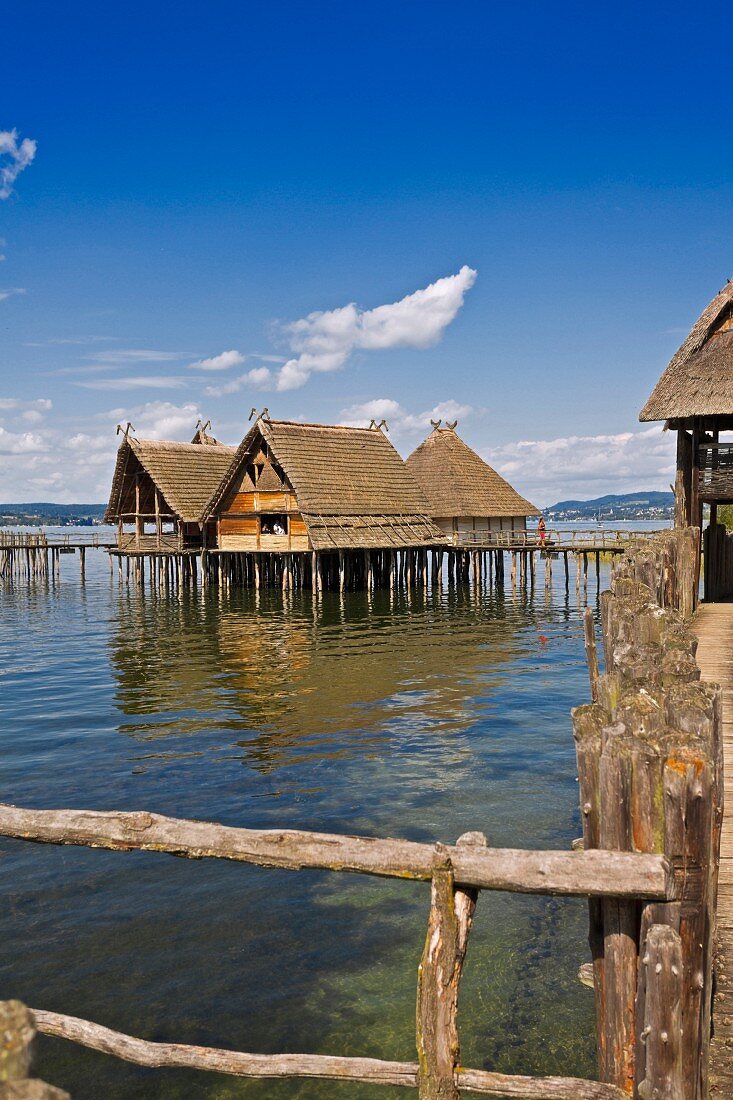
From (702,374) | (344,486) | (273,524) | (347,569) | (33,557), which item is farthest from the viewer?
(33,557)

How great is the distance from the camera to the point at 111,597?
142 feet

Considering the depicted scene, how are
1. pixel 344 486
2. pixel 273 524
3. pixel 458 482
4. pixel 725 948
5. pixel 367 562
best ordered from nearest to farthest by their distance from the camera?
pixel 725 948, pixel 367 562, pixel 344 486, pixel 273 524, pixel 458 482

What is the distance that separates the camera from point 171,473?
43.4 m

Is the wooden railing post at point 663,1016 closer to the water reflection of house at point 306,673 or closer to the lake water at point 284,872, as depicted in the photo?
the lake water at point 284,872

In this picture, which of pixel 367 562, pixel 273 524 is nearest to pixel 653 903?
pixel 367 562

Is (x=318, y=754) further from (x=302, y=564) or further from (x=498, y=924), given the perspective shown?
(x=302, y=564)

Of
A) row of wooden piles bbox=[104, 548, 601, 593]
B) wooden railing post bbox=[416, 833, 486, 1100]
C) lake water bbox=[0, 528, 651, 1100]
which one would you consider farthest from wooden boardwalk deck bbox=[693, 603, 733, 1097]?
row of wooden piles bbox=[104, 548, 601, 593]

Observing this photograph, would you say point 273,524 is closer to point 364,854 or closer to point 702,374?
point 702,374

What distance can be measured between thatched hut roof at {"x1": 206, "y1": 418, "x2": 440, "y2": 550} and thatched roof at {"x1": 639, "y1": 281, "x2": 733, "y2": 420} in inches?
735

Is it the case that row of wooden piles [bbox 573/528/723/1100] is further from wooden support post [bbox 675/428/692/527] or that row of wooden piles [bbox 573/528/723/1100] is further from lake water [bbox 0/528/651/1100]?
wooden support post [bbox 675/428/692/527]

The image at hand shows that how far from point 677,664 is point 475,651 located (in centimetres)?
1929

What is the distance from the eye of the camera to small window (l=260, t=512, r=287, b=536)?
40.0m

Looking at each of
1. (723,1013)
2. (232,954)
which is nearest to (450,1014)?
(723,1013)

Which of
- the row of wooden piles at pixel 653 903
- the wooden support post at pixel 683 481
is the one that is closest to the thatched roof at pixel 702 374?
the wooden support post at pixel 683 481
